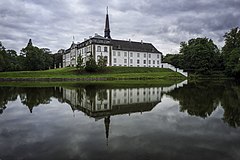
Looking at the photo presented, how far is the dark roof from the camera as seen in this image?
7962cm

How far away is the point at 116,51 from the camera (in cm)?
7844

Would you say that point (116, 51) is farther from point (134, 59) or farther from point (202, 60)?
point (202, 60)

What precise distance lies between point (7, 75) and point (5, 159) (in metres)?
54.9

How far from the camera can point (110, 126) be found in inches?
341

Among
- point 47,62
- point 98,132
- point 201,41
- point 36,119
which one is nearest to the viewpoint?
point 98,132

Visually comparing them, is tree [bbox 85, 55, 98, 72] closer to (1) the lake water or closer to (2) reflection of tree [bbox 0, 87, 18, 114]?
(2) reflection of tree [bbox 0, 87, 18, 114]

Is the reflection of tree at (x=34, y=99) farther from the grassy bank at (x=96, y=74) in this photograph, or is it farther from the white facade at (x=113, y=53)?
the white facade at (x=113, y=53)

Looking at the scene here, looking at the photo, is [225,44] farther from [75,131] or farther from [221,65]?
[75,131]

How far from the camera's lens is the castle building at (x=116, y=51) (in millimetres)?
73938

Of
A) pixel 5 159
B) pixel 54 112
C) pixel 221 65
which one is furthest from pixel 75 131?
pixel 221 65

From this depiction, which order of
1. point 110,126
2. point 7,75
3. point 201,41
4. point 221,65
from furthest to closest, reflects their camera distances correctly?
point 201,41
point 221,65
point 7,75
point 110,126

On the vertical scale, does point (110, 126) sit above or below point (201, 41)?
below

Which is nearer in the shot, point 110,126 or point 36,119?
point 110,126

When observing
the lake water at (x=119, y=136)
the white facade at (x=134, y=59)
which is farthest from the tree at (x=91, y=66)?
the lake water at (x=119, y=136)
